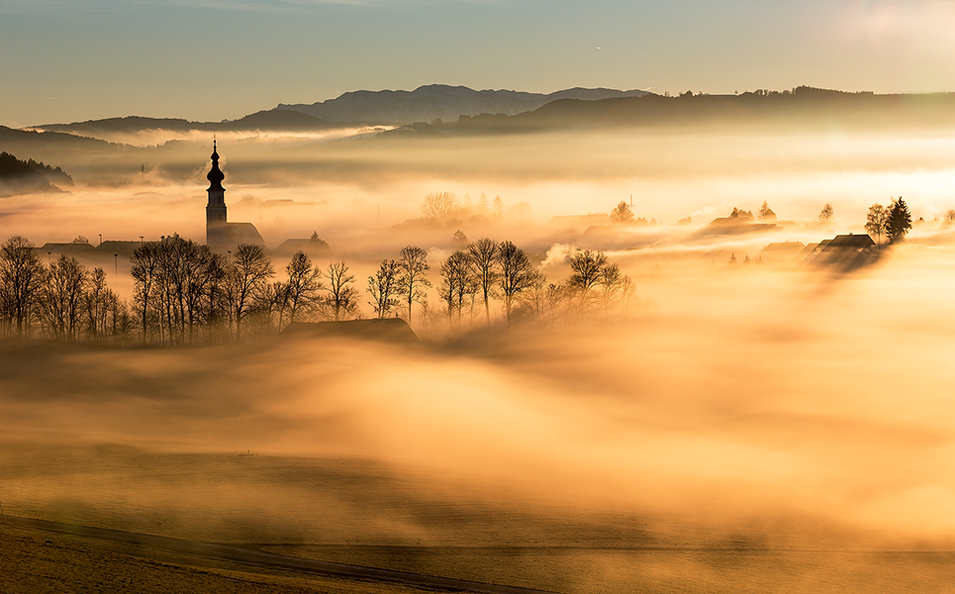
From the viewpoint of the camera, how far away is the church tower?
17638 centimetres

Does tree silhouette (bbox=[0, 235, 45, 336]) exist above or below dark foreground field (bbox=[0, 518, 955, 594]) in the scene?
above

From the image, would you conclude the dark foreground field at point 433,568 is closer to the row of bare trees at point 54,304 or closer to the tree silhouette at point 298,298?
the tree silhouette at point 298,298

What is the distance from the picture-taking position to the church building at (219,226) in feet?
579

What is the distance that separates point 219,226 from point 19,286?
53.7 metres

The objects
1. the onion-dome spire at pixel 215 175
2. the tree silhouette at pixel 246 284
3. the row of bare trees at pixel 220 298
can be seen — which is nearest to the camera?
the row of bare trees at pixel 220 298

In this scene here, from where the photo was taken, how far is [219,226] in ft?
587

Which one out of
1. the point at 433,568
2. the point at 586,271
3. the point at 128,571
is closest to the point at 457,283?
the point at 586,271

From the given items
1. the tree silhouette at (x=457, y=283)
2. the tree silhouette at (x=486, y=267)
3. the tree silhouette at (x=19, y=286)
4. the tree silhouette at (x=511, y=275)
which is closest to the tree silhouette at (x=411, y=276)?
the tree silhouette at (x=457, y=283)

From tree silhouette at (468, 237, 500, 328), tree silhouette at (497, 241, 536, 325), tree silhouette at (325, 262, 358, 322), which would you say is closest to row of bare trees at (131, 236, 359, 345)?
tree silhouette at (325, 262, 358, 322)

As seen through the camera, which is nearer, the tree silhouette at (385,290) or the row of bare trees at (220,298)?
the row of bare trees at (220,298)

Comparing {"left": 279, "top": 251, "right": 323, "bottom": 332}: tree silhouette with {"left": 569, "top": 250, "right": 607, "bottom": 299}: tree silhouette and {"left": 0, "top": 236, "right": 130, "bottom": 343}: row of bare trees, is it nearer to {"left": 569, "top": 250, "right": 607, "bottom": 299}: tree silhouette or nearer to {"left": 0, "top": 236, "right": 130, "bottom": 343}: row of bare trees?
{"left": 0, "top": 236, "right": 130, "bottom": 343}: row of bare trees

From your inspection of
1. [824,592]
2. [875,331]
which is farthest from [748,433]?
[875,331]

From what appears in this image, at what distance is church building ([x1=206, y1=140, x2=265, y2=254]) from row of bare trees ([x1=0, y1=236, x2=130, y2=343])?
4578 centimetres

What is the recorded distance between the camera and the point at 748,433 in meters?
108
